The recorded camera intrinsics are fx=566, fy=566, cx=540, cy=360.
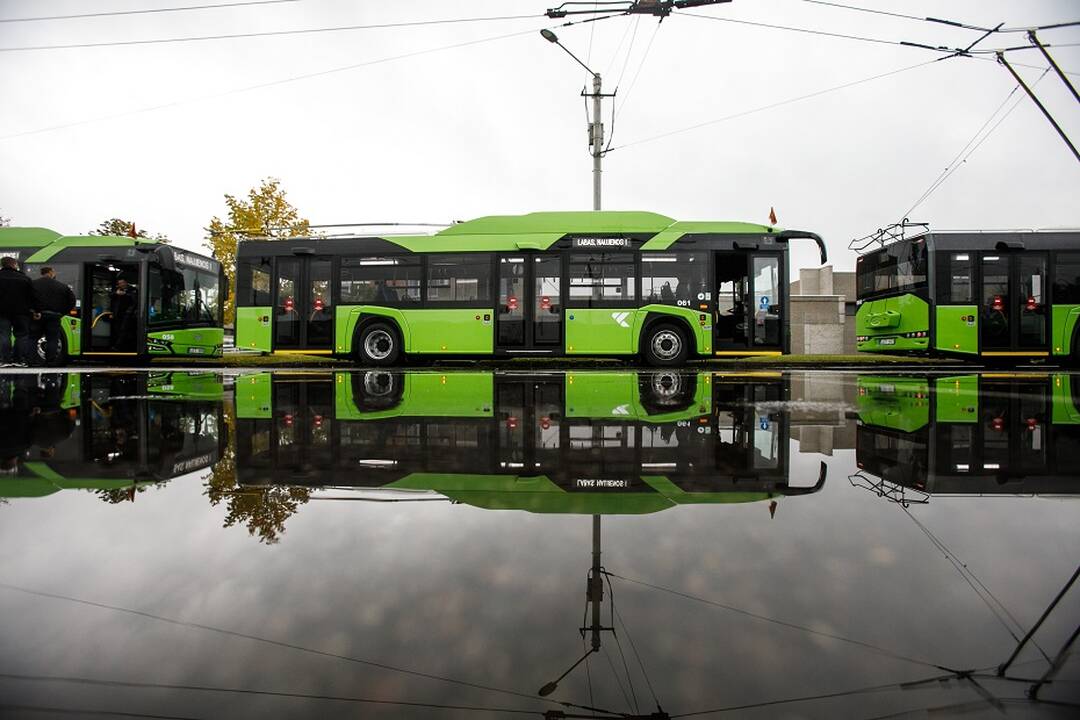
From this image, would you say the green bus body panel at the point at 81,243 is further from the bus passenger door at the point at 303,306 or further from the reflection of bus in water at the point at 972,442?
the reflection of bus in water at the point at 972,442

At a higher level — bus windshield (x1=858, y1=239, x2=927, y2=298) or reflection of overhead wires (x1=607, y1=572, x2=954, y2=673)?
bus windshield (x1=858, y1=239, x2=927, y2=298)

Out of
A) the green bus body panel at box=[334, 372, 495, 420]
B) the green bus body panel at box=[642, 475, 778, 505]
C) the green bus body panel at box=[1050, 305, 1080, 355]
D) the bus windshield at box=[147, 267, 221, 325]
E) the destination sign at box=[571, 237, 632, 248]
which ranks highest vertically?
the destination sign at box=[571, 237, 632, 248]

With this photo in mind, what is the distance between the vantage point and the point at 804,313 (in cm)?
2602

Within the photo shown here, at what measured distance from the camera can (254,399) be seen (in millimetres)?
4891

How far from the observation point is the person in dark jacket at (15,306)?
31.6ft

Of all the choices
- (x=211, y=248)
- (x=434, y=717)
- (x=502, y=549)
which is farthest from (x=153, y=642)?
(x=211, y=248)

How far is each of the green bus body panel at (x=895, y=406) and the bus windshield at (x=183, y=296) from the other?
50.3ft

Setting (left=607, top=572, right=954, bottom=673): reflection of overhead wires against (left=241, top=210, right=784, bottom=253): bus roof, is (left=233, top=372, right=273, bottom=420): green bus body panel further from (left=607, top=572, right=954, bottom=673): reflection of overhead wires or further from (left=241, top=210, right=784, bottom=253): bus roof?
(left=241, top=210, right=784, bottom=253): bus roof

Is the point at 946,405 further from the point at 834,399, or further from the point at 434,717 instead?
the point at 434,717

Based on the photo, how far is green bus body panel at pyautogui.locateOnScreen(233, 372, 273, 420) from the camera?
12.8 feet

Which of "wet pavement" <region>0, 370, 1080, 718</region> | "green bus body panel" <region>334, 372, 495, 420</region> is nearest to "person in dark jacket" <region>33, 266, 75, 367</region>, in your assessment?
"green bus body panel" <region>334, 372, 495, 420</region>

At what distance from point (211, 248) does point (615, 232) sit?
85.7ft

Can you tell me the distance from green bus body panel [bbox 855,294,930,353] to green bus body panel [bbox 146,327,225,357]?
60.4ft

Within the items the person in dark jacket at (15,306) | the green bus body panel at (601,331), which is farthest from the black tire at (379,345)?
the person in dark jacket at (15,306)
